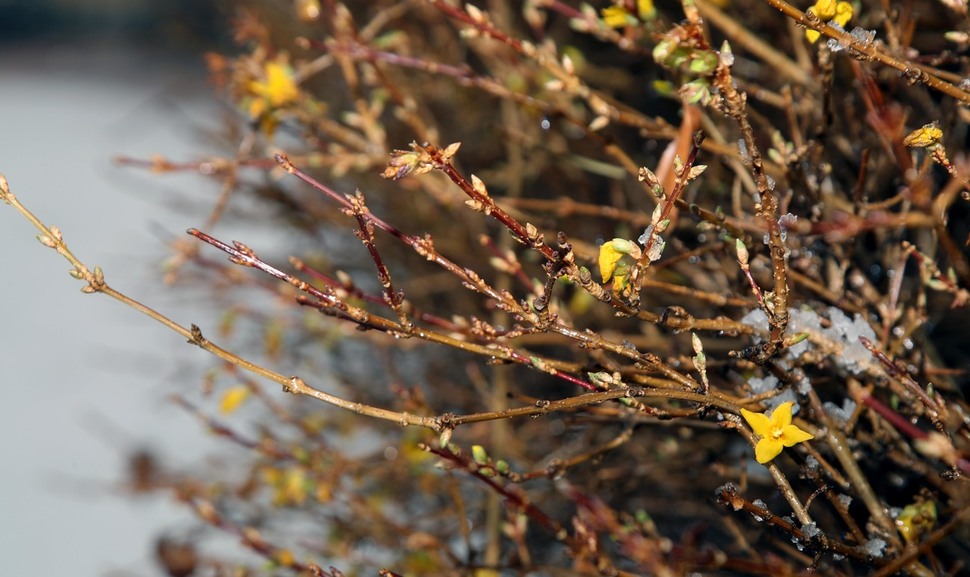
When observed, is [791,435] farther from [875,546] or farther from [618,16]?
[618,16]

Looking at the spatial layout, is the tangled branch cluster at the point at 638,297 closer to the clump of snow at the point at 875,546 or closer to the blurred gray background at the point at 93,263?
the clump of snow at the point at 875,546

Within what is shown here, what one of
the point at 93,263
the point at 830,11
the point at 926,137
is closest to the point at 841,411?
the point at 926,137

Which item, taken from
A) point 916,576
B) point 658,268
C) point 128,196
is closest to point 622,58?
point 658,268

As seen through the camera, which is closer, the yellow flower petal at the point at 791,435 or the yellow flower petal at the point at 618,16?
the yellow flower petal at the point at 791,435

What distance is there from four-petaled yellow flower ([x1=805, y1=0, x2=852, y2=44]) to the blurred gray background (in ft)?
5.67

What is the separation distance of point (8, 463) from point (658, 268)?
8.32ft

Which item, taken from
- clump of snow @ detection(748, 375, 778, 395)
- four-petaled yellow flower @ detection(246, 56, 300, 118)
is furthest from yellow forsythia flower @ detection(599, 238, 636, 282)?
four-petaled yellow flower @ detection(246, 56, 300, 118)

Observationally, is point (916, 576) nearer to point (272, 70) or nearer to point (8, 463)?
point (272, 70)

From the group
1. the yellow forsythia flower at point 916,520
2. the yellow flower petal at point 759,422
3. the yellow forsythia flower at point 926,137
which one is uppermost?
the yellow forsythia flower at point 926,137

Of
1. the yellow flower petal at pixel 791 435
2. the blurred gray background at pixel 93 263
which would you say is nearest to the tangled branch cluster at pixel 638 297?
the yellow flower petal at pixel 791 435

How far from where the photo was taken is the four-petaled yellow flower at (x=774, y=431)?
0.99 m

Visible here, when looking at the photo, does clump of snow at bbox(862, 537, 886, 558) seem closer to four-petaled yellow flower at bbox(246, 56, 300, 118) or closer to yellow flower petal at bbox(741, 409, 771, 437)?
yellow flower petal at bbox(741, 409, 771, 437)

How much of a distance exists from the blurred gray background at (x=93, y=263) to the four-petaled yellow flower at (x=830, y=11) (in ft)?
5.67

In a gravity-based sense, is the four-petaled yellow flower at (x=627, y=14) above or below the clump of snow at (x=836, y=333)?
above
